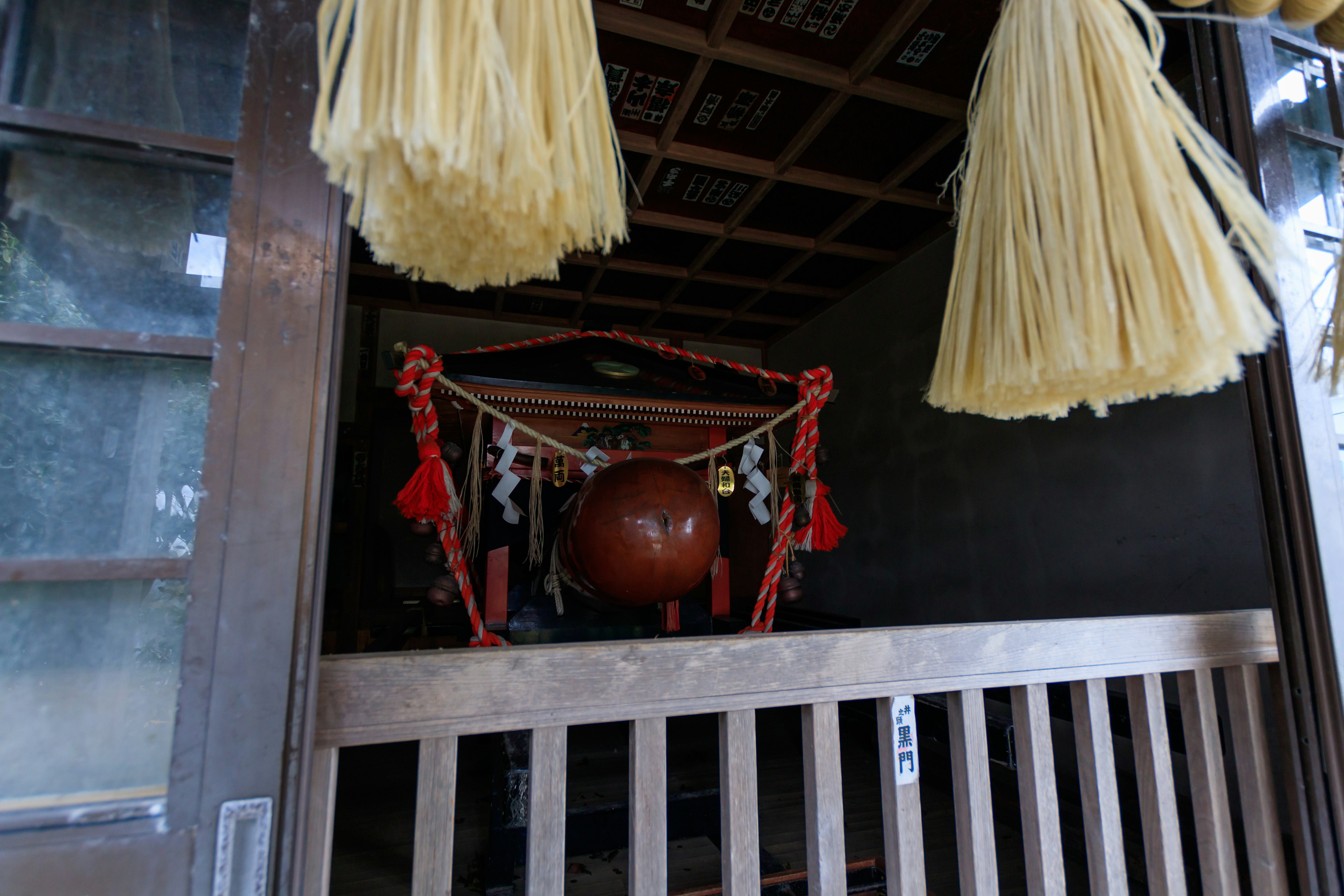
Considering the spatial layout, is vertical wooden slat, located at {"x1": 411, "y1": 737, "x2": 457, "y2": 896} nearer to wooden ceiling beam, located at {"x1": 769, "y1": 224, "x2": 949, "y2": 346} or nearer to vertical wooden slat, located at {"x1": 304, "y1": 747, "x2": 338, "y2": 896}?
vertical wooden slat, located at {"x1": 304, "y1": 747, "x2": 338, "y2": 896}

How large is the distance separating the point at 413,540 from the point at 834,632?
518cm

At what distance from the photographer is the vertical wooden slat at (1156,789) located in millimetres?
1292

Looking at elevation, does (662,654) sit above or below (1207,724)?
above

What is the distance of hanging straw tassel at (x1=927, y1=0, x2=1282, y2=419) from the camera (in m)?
0.68

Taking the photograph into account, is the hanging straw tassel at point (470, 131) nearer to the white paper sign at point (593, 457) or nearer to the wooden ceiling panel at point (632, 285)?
the white paper sign at point (593, 457)

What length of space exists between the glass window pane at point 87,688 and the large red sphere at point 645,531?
1.31 meters

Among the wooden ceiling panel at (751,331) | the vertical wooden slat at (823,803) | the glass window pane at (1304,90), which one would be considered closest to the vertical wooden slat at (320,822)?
the vertical wooden slat at (823,803)

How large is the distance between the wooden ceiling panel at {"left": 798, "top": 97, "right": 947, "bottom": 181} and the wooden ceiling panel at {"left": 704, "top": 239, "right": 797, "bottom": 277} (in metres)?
0.97

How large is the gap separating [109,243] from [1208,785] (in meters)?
2.21

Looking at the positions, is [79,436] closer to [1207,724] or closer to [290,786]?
[290,786]

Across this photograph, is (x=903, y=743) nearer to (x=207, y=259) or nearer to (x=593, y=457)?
(x=207, y=259)

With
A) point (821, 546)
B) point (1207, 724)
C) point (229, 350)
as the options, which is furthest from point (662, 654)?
point (821, 546)

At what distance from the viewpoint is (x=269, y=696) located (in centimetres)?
76

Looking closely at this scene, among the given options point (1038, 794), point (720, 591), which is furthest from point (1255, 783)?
point (720, 591)
